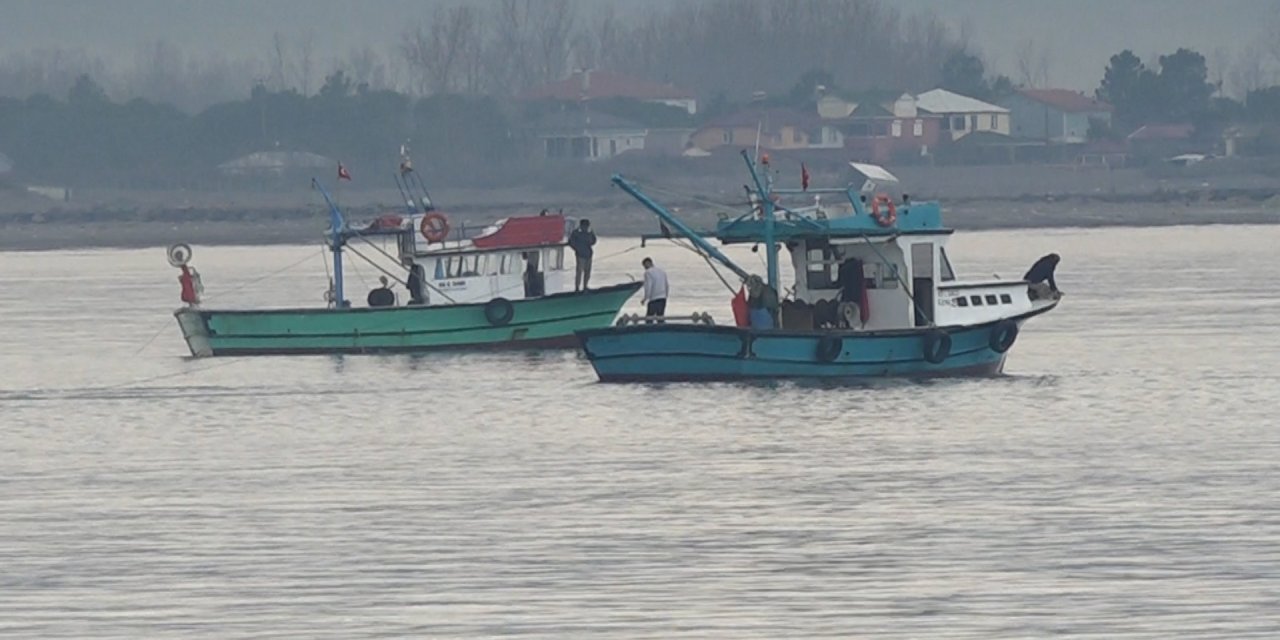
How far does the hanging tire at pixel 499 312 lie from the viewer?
48.2 m

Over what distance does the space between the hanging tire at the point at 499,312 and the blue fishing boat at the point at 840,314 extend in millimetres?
7199

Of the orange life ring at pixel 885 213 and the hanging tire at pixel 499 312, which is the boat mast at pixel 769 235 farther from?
the hanging tire at pixel 499 312

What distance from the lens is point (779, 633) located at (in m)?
21.6

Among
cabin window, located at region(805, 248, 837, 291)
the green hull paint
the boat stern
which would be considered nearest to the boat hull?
cabin window, located at region(805, 248, 837, 291)

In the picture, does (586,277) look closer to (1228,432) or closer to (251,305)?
(1228,432)

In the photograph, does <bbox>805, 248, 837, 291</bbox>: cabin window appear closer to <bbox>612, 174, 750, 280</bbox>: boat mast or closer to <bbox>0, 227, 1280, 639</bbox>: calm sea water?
<bbox>612, 174, 750, 280</bbox>: boat mast

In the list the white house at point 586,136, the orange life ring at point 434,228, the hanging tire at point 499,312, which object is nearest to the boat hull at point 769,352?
the hanging tire at point 499,312

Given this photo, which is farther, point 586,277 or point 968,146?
point 968,146

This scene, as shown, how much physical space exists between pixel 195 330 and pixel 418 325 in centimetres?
417

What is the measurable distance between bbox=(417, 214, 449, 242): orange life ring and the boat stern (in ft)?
13.5

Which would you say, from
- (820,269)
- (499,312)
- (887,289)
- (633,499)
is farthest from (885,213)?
(633,499)

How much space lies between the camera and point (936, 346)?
39.9 meters

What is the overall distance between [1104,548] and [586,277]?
25.5m

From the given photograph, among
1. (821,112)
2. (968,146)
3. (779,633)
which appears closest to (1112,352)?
(779,633)
